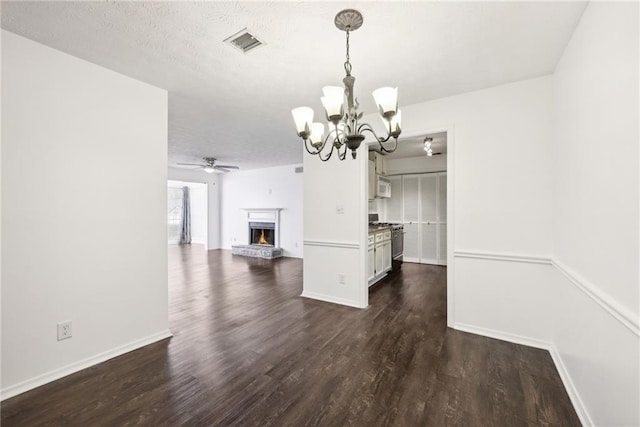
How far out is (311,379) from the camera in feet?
6.45

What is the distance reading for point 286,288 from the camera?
4.28 meters

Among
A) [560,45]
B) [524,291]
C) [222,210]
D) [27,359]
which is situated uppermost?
[560,45]

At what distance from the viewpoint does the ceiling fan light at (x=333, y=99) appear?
156 centimetres

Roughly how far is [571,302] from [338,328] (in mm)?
1932

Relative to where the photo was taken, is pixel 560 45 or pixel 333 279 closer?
pixel 560 45

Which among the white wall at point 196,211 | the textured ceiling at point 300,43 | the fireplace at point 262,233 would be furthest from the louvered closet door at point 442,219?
the white wall at point 196,211

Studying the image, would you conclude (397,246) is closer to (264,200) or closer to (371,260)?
(371,260)

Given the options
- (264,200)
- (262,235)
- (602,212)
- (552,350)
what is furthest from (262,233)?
(602,212)

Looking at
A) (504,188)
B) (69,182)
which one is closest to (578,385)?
(504,188)

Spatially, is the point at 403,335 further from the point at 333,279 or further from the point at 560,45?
the point at 560,45

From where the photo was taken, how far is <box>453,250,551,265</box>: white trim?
2432 mm

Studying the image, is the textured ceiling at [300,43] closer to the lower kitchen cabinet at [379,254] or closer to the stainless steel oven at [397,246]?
the lower kitchen cabinet at [379,254]

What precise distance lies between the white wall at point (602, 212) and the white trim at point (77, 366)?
10.6 feet

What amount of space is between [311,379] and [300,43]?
2.46 meters
